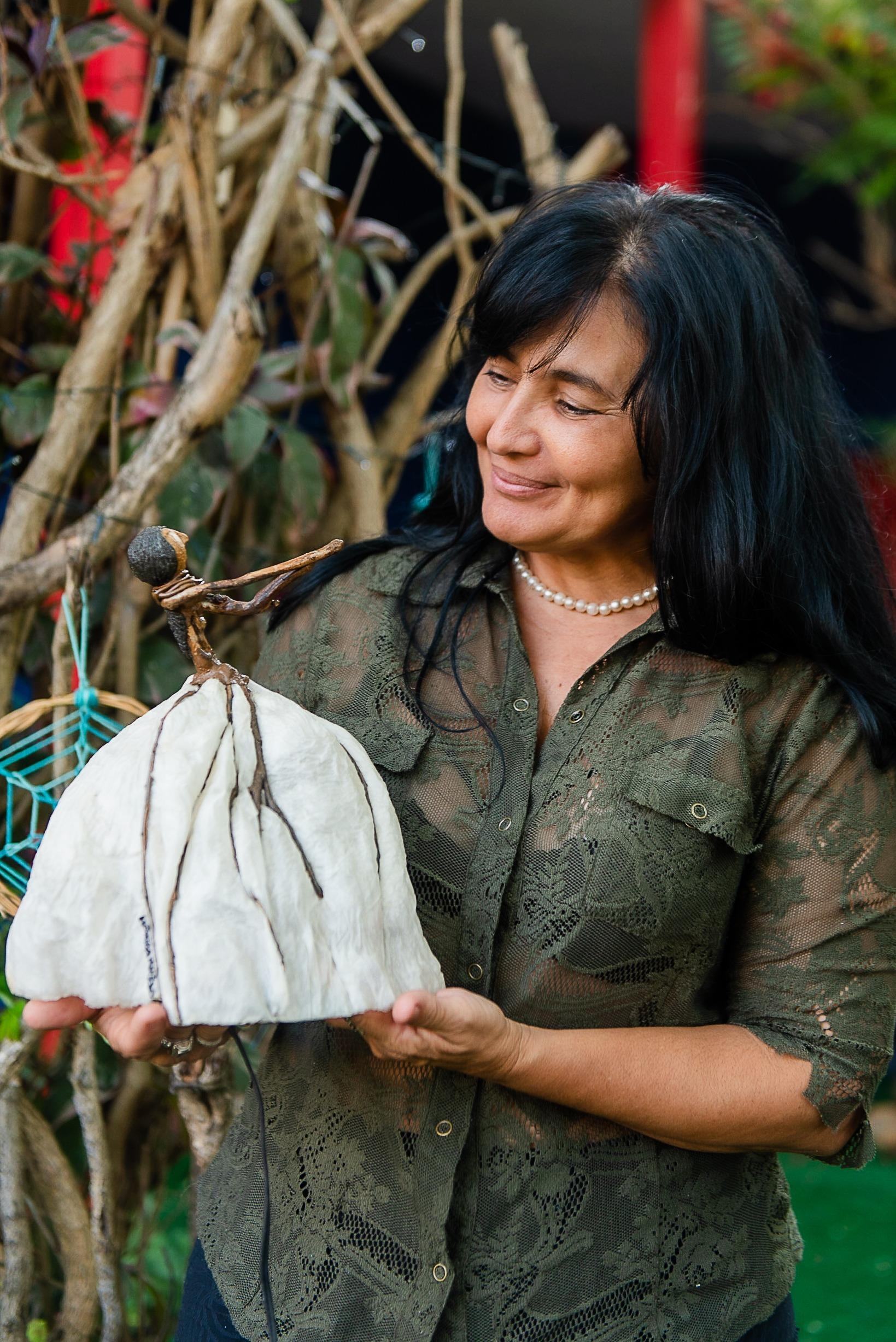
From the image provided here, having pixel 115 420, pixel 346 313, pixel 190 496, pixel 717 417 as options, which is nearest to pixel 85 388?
pixel 115 420

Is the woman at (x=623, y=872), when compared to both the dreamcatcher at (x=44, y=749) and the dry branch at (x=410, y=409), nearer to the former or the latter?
the dreamcatcher at (x=44, y=749)

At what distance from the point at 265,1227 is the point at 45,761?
551 millimetres

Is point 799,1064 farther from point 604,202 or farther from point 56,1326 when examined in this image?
point 56,1326

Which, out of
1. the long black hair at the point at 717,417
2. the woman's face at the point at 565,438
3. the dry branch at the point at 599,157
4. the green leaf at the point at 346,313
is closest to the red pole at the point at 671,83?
the dry branch at the point at 599,157

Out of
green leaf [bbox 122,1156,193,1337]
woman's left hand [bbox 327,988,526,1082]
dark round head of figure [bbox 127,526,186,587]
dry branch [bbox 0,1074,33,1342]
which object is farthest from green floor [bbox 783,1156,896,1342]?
dark round head of figure [bbox 127,526,186,587]

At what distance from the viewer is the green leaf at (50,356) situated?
5.34 ft

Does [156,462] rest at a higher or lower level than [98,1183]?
higher

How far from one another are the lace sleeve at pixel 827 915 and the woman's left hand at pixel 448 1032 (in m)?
0.27

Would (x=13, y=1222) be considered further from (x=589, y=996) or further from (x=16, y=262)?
(x=16, y=262)

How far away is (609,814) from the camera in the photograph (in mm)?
1116

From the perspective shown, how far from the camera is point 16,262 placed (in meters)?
1.58

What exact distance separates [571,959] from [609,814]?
13 cm

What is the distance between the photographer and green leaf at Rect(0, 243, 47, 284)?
1577 mm

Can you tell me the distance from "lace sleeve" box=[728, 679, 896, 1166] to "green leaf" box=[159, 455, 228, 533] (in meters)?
0.83
